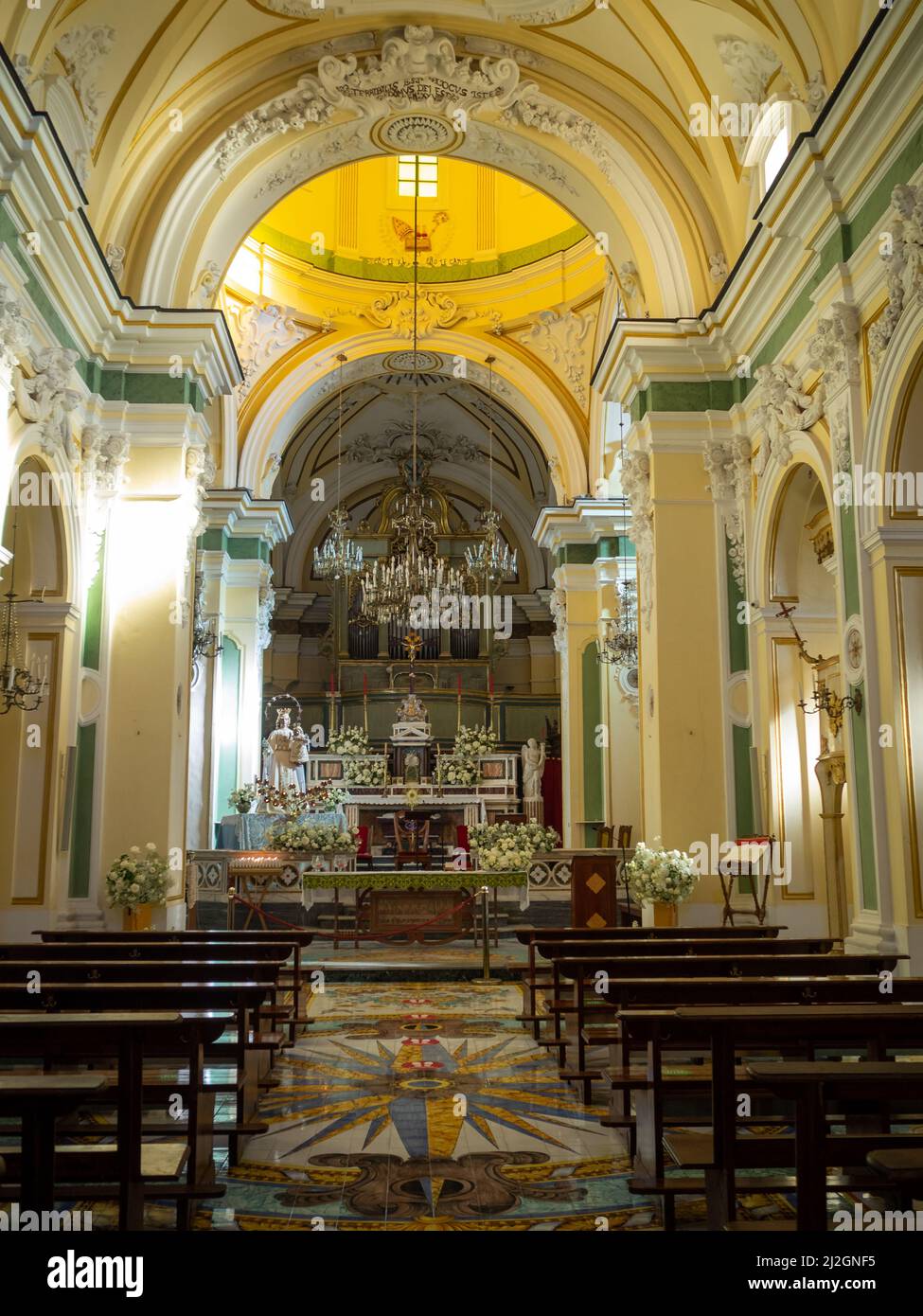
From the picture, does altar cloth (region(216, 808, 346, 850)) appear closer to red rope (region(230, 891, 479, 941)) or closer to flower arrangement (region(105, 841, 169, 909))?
red rope (region(230, 891, 479, 941))

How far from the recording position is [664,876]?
1058 cm

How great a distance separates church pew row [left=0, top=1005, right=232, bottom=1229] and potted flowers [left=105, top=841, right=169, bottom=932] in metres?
5.88

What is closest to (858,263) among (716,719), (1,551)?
(716,719)

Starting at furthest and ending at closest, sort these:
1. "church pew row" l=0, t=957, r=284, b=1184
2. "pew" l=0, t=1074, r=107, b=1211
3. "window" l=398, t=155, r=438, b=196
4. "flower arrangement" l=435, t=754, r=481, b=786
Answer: "flower arrangement" l=435, t=754, r=481, b=786
"window" l=398, t=155, r=438, b=196
"church pew row" l=0, t=957, r=284, b=1184
"pew" l=0, t=1074, r=107, b=1211

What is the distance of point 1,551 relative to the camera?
8398mm

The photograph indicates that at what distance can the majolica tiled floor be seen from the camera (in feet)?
14.1

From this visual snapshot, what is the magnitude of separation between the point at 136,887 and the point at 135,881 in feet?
0.39

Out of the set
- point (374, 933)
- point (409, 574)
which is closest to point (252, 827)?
point (374, 933)

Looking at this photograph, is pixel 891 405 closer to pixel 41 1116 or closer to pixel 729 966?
pixel 729 966

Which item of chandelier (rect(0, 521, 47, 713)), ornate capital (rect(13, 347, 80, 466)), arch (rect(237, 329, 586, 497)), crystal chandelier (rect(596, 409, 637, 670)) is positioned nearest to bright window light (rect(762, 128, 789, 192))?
crystal chandelier (rect(596, 409, 637, 670))

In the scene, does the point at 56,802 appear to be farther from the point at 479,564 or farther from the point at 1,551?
the point at 479,564

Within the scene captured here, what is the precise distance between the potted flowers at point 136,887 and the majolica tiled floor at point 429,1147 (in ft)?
9.96

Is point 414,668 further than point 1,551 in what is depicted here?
Yes
